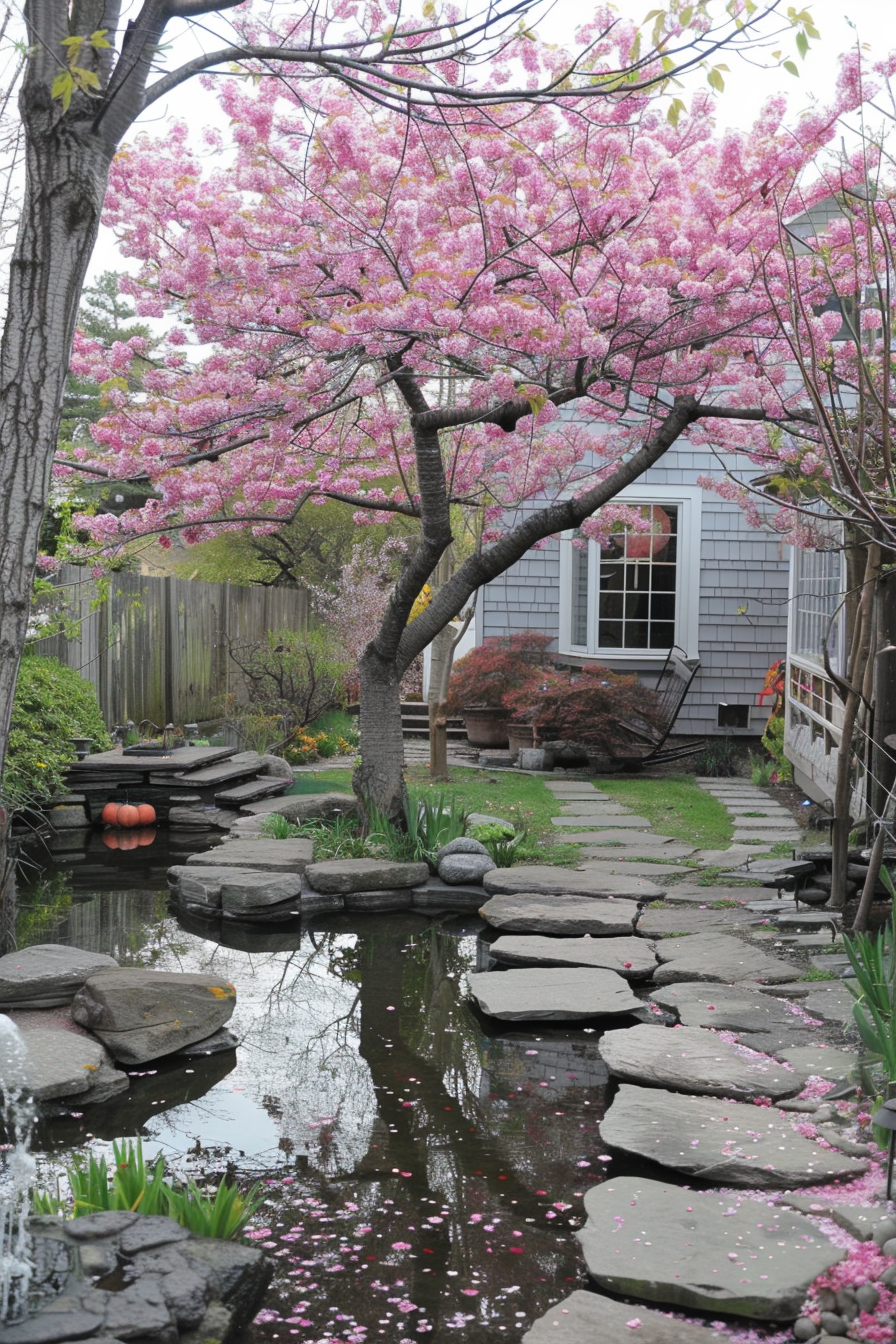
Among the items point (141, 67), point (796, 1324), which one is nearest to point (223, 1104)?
point (796, 1324)

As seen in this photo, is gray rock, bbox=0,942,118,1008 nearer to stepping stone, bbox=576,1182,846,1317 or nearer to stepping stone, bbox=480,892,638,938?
stepping stone, bbox=480,892,638,938

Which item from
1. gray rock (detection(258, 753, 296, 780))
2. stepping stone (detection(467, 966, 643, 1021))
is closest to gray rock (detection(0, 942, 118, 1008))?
stepping stone (detection(467, 966, 643, 1021))

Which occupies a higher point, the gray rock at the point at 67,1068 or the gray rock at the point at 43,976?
the gray rock at the point at 43,976

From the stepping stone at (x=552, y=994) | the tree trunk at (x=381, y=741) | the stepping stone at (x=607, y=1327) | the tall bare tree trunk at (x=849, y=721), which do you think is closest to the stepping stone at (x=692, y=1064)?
the stepping stone at (x=552, y=994)

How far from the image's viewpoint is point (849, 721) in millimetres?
5770

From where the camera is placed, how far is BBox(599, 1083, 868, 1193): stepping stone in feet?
10.7

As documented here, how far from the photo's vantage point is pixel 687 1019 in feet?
15.1

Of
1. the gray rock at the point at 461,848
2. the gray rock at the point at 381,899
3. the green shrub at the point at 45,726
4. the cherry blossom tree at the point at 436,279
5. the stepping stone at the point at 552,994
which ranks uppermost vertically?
the cherry blossom tree at the point at 436,279

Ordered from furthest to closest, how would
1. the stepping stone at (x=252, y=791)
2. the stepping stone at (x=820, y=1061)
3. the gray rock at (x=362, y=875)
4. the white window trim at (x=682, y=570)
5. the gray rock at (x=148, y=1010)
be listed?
the white window trim at (x=682, y=570) → the stepping stone at (x=252, y=791) → the gray rock at (x=362, y=875) → the gray rock at (x=148, y=1010) → the stepping stone at (x=820, y=1061)

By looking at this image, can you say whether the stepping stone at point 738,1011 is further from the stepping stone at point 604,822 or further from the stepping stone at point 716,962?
the stepping stone at point 604,822

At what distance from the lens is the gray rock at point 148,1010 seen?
14.0 feet

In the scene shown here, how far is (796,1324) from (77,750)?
7.42 m

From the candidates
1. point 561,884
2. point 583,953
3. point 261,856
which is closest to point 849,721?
point 583,953

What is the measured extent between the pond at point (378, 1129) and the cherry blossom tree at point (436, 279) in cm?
229
